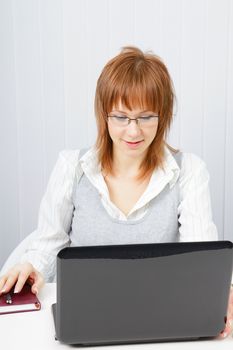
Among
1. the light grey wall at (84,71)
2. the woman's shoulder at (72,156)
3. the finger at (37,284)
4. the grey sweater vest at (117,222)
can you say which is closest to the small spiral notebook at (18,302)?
the finger at (37,284)

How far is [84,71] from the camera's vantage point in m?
2.83

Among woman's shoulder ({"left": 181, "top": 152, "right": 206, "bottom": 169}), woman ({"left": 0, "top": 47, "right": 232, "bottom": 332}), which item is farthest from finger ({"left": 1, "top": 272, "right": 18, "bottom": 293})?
woman's shoulder ({"left": 181, "top": 152, "right": 206, "bottom": 169})

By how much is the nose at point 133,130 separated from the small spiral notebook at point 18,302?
0.57 m

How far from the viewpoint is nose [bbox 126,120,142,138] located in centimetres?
176

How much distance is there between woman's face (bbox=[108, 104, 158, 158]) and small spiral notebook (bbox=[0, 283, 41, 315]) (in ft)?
1.88

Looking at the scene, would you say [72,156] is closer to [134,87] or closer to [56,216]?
[56,216]

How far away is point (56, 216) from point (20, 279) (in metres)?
0.43

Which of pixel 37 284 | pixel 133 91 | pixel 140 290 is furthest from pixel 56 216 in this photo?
pixel 140 290

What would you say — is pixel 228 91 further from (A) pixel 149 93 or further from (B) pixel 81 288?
(B) pixel 81 288

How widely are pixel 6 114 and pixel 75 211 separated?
3.61ft

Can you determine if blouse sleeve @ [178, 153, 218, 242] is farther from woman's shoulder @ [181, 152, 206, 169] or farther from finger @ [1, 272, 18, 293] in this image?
finger @ [1, 272, 18, 293]

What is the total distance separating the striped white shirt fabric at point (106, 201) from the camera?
186cm

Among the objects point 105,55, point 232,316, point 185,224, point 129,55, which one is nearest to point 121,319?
point 232,316

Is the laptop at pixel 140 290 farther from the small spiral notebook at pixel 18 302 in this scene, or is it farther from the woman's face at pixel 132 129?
the woman's face at pixel 132 129
